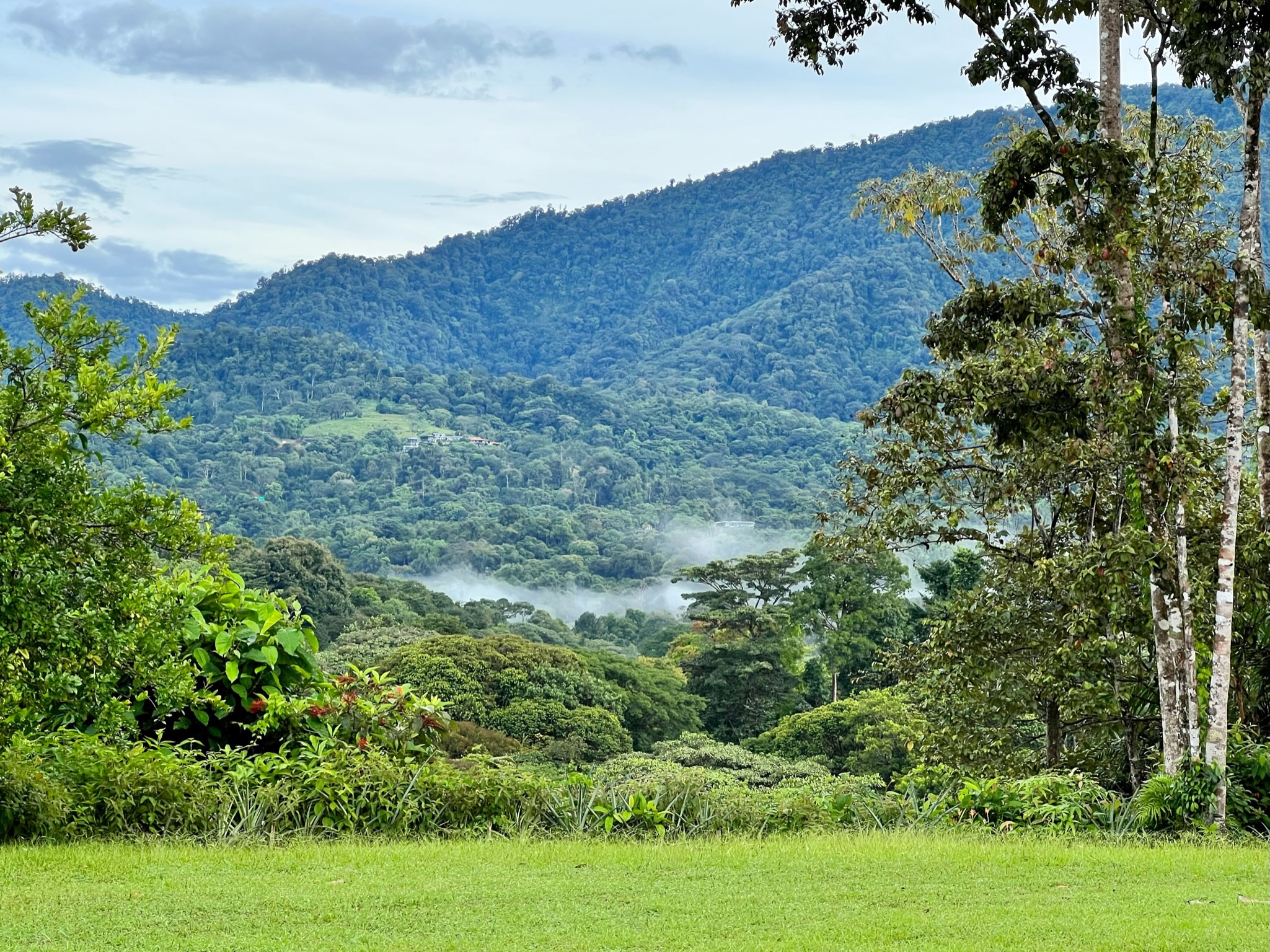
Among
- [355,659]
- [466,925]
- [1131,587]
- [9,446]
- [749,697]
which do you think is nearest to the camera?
[466,925]

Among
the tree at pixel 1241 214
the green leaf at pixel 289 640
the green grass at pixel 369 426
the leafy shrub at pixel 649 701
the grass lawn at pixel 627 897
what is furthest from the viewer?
the green grass at pixel 369 426

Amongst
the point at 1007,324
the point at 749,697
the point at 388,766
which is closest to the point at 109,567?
the point at 388,766

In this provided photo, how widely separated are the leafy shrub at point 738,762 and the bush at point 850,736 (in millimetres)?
1471

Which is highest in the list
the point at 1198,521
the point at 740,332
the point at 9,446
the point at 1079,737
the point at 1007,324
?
the point at 740,332

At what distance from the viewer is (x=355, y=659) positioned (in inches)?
1249

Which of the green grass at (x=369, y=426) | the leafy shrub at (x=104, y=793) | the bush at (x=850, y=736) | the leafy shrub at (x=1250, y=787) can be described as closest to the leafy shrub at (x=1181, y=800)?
the leafy shrub at (x=1250, y=787)

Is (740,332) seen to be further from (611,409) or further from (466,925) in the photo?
(466,925)

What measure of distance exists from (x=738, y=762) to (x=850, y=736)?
5593 millimetres

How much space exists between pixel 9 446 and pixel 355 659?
28.5 m

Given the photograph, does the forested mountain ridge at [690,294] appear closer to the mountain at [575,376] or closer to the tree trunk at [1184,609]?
the mountain at [575,376]

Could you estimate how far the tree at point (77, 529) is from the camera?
162 inches

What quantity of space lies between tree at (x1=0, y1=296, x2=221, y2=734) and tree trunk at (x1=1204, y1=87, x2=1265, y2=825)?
15.7ft

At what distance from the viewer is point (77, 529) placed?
169 inches

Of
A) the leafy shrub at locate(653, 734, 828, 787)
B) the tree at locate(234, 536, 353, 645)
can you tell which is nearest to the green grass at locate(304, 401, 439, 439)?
the tree at locate(234, 536, 353, 645)
